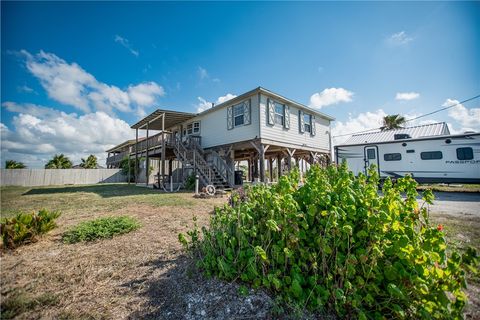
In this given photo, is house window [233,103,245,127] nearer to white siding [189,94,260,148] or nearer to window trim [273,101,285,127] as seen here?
white siding [189,94,260,148]

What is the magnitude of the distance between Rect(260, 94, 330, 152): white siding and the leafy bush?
30.7ft

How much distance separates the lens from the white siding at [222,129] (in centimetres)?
1116

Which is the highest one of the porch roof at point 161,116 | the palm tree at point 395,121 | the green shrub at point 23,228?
the palm tree at point 395,121

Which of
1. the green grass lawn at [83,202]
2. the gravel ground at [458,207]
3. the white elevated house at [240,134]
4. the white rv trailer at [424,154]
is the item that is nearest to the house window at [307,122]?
the white elevated house at [240,134]

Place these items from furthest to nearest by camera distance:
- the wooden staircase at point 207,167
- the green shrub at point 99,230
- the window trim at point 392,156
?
1. the window trim at point 392,156
2. the wooden staircase at point 207,167
3. the green shrub at point 99,230

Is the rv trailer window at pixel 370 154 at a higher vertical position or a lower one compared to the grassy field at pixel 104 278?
higher

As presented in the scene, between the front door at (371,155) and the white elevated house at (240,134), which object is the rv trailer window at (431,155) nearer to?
the front door at (371,155)

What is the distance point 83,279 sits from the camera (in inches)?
91.1

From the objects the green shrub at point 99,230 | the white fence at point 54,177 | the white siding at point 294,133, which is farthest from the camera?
the white fence at point 54,177

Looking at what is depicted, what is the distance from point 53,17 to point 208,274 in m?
9.45

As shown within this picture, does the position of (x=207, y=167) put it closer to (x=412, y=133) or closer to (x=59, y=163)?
(x=412, y=133)

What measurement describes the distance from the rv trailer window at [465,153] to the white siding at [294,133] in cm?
728

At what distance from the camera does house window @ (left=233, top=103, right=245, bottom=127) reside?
12055 mm

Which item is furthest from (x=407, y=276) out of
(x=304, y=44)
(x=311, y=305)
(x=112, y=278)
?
(x=304, y=44)
